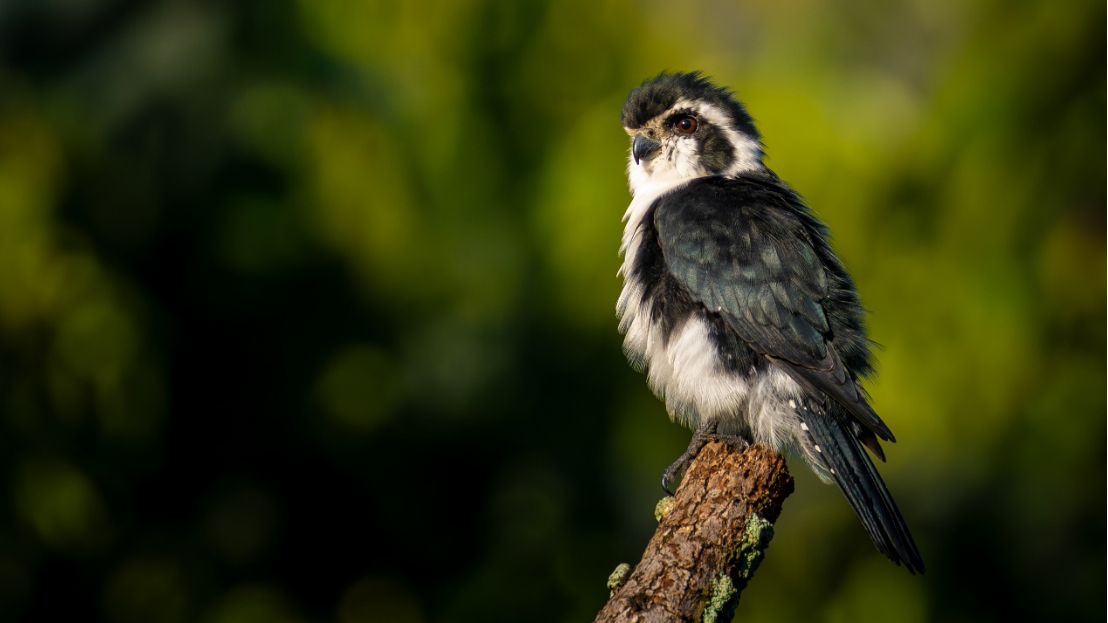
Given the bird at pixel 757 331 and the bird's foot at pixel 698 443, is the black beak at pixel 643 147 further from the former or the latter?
the bird's foot at pixel 698 443

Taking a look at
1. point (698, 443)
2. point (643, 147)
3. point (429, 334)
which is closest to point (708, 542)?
point (698, 443)

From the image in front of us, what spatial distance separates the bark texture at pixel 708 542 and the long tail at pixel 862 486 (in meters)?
0.28

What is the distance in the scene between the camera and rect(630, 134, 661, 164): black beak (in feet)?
12.4

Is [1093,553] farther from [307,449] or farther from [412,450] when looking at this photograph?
[307,449]

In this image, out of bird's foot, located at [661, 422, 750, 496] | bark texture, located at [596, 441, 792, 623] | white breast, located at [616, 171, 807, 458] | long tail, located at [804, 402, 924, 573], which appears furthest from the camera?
white breast, located at [616, 171, 807, 458]

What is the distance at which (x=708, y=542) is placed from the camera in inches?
97.6

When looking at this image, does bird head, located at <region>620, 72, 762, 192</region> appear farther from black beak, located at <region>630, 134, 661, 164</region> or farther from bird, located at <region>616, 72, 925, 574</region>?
bird, located at <region>616, 72, 925, 574</region>

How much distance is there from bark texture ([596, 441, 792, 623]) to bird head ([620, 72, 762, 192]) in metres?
1.35

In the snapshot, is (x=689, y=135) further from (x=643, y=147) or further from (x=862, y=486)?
(x=862, y=486)

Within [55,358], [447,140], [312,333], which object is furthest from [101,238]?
[447,140]

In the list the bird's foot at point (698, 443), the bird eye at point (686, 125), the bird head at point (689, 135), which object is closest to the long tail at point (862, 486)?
the bird's foot at point (698, 443)

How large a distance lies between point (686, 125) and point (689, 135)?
4cm

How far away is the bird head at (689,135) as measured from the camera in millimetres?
3807

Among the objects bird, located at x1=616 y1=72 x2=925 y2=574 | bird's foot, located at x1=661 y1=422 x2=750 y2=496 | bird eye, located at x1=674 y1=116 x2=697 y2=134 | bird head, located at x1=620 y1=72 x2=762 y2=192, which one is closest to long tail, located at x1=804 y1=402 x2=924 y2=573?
bird, located at x1=616 y1=72 x2=925 y2=574
